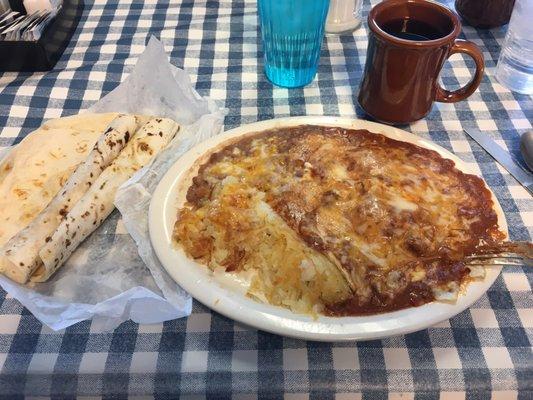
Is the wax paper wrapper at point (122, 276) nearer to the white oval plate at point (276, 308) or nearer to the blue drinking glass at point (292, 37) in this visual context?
the white oval plate at point (276, 308)

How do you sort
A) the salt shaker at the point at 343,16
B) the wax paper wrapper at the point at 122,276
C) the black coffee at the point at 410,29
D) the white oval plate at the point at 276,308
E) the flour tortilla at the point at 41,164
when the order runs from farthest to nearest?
1. the salt shaker at the point at 343,16
2. the black coffee at the point at 410,29
3. the flour tortilla at the point at 41,164
4. the wax paper wrapper at the point at 122,276
5. the white oval plate at the point at 276,308

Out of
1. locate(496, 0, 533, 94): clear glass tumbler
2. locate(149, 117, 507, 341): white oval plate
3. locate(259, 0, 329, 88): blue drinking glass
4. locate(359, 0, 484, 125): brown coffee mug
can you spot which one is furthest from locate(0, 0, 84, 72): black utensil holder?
locate(496, 0, 533, 94): clear glass tumbler

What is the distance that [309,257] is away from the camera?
82cm

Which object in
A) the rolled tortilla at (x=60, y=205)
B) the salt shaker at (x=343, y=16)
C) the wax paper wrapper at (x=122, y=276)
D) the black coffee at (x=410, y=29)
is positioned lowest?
the wax paper wrapper at (x=122, y=276)

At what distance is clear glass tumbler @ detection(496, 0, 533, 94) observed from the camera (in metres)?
1.28

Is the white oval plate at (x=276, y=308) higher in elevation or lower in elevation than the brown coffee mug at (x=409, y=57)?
lower

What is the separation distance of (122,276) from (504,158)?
95 centimetres

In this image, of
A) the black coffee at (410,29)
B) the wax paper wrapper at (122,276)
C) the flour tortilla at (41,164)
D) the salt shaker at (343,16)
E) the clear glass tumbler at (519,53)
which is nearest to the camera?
the wax paper wrapper at (122,276)

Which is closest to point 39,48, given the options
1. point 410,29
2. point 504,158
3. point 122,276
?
point 122,276

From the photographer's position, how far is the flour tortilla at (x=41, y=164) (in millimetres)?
1002

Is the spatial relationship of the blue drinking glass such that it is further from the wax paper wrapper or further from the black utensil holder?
the black utensil holder

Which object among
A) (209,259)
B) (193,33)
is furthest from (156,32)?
(209,259)

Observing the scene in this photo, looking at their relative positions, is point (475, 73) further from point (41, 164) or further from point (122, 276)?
point (41, 164)

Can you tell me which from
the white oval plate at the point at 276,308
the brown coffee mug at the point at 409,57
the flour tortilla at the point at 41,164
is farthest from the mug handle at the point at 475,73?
the flour tortilla at the point at 41,164
